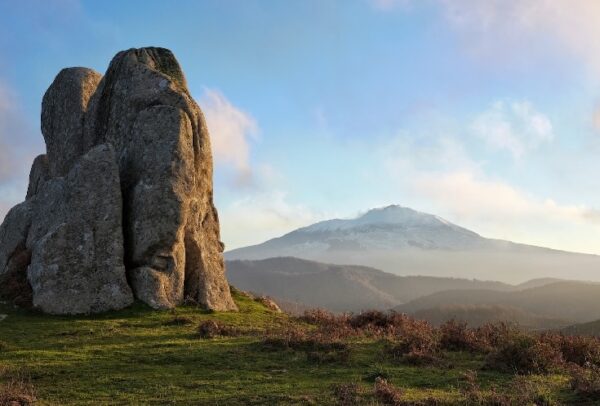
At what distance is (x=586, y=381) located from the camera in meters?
15.5

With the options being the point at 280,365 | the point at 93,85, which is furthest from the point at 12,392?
the point at 93,85

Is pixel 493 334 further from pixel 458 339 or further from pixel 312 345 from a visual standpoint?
pixel 312 345

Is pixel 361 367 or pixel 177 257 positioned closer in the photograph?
pixel 361 367

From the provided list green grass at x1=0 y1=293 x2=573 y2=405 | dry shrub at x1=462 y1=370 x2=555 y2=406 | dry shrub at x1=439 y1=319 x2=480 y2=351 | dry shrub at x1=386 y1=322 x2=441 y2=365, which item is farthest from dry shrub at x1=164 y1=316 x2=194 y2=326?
dry shrub at x1=462 y1=370 x2=555 y2=406

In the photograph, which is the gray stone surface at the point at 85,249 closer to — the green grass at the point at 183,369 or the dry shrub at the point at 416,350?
the green grass at the point at 183,369

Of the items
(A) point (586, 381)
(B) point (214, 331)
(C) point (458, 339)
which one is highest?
(C) point (458, 339)

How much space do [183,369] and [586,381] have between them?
42.0ft

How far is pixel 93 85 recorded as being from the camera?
45094 mm

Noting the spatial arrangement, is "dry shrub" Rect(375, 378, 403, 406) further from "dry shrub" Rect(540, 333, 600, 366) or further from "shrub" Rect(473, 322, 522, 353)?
"dry shrub" Rect(540, 333, 600, 366)

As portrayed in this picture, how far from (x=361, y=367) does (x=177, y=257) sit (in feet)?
51.0

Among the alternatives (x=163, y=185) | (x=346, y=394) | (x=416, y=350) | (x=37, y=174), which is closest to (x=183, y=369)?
(x=346, y=394)

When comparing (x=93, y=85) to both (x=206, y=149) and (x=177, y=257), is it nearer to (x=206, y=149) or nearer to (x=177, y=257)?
(x=206, y=149)

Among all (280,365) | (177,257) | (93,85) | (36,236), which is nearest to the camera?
(280,365)

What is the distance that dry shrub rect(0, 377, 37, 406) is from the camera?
13.5 metres
